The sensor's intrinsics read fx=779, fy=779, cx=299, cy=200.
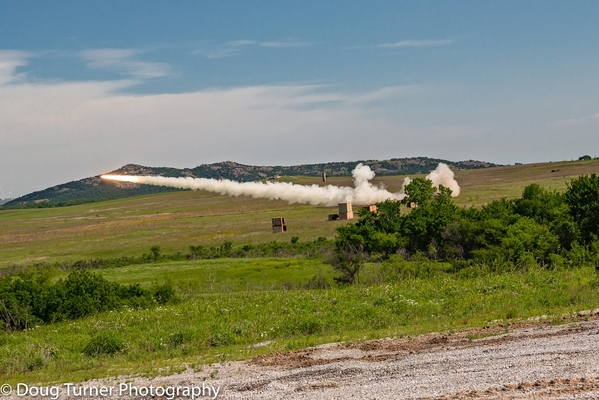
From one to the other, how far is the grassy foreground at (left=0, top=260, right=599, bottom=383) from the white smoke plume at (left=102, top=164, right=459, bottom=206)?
1586 inches

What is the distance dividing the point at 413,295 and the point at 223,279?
26.1 m

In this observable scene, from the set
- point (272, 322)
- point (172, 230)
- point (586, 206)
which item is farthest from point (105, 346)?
point (172, 230)

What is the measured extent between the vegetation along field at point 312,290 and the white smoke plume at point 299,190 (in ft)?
20.3

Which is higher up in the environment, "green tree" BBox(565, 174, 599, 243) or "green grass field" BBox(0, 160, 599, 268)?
"green tree" BBox(565, 174, 599, 243)

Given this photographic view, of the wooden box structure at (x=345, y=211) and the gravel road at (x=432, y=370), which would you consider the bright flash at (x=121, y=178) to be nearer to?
the wooden box structure at (x=345, y=211)

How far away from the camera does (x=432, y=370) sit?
758 inches

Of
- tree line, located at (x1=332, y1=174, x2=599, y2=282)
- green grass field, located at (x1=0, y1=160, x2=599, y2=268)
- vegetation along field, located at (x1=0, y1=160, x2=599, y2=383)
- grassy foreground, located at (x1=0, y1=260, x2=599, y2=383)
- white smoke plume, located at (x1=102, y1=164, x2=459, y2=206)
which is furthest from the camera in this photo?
green grass field, located at (x1=0, y1=160, x2=599, y2=268)

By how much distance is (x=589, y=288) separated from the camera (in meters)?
33.3

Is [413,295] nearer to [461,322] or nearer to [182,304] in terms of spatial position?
[461,322]

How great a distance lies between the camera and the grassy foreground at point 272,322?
25469 mm


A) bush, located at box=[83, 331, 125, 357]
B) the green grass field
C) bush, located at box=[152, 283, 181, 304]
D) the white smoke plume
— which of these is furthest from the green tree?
the white smoke plume

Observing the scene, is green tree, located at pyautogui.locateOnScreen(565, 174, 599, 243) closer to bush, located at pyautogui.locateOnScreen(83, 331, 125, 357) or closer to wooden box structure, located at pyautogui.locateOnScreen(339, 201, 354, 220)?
bush, located at pyautogui.locateOnScreen(83, 331, 125, 357)

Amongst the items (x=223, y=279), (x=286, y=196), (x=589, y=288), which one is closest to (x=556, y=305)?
(x=589, y=288)

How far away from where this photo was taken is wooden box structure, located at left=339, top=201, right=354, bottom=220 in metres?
98.7
